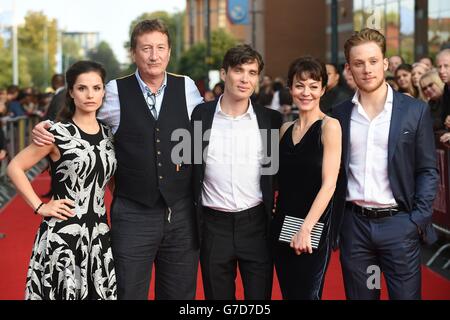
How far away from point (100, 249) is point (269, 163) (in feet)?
3.30

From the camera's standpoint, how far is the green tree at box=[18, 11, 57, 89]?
90131 mm

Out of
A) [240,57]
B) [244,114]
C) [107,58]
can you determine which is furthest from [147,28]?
[107,58]

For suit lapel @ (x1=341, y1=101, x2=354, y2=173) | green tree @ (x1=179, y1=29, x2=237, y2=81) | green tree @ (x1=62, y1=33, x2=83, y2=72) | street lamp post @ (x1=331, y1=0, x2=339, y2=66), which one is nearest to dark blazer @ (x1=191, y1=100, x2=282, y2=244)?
suit lapel @ (x1=341, y1=101, x2=354, y2=173)

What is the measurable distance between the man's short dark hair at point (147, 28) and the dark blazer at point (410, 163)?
116 centimetres

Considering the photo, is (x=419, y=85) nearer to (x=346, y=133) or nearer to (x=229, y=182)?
(x=346, y=133)

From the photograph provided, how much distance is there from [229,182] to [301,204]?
0.42 metres

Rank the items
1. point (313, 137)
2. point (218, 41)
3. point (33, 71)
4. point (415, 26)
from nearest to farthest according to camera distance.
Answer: point (313, 137) < point (415, 26) < point (218, 41) < point (33, 71)

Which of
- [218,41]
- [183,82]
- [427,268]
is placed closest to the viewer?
[183,82]

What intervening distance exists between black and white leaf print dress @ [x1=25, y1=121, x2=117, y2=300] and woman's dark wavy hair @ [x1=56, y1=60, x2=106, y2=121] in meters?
0.09

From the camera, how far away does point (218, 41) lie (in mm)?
65625

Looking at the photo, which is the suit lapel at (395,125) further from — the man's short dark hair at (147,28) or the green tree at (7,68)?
the green tree at (7,68)

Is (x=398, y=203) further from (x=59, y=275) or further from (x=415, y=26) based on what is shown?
(x=415, y=26)

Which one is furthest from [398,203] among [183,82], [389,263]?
[183,82]

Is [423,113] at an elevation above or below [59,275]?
above
